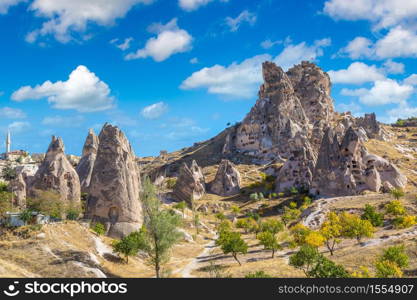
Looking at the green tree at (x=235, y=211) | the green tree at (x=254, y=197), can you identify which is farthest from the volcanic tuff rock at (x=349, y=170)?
the green tree at (x=235, y=211)

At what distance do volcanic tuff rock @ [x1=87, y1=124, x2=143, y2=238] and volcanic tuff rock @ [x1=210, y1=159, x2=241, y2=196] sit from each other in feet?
191

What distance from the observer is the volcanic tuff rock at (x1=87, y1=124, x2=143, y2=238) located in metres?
56.9

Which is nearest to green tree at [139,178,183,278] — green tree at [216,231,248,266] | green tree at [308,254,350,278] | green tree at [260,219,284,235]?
green tree at [216,231,248,266]

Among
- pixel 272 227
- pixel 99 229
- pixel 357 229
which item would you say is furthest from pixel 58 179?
pixel 357 229

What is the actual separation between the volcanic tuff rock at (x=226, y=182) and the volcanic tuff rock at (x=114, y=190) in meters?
58.1

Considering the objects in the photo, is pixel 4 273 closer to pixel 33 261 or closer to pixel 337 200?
pixel 33 261

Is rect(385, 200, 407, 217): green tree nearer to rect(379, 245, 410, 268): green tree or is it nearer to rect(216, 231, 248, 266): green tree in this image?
rect(216, 231, 248, 266): green tree

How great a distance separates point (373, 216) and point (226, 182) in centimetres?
5722

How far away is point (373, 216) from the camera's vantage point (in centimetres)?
6406

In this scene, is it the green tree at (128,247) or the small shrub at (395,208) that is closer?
the green tree at (128,247)

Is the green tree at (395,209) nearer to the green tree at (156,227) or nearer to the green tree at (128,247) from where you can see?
the green tree at (156,227)

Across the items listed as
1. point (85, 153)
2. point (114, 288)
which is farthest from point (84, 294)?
point (85, 153)

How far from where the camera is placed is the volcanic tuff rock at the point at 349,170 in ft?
295

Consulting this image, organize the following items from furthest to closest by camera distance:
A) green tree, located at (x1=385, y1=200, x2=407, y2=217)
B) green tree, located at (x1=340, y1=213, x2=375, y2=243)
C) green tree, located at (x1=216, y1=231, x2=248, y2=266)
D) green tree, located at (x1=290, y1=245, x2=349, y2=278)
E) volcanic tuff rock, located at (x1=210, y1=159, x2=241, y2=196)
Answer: volcanic tuff rock, located at (x1=210, y1=159, x2=241, y2=196) < green tree, located at (x1=385, y1=200, x2=407, y2=217) < green tree, located at (x1=340, y1=213, x2=375, y2=243) < green tree, located at (x1=216, y1=231, x2=248, y2=266) < green tree, located at (x1=290, y1=245, x2=349, y2=278)
